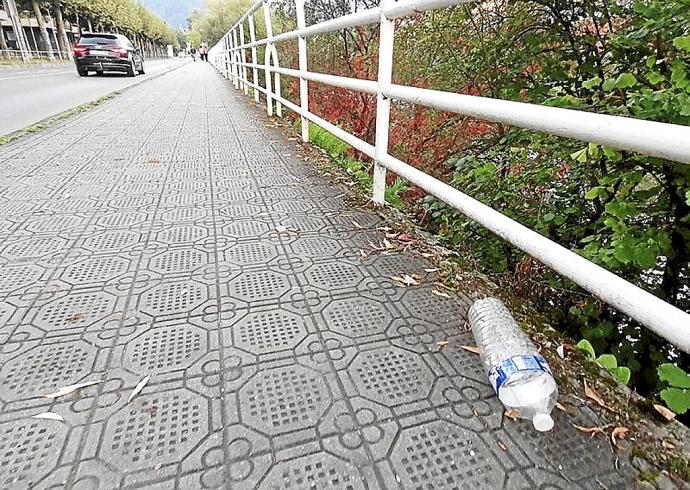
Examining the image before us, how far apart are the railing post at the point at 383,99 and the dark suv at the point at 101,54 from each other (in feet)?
65.0

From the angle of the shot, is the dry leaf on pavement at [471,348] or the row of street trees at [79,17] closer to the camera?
the dry leaf on pavement at [471,348]

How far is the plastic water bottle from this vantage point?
136 cm

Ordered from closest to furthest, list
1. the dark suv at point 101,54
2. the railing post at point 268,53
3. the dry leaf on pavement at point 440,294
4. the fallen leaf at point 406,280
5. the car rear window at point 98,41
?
the dry leaf on pavement at point 440,294 → the fallen leaf at point 406,280 → the railing post at point 268,53 → the dark suv at point 101,54 → the car rear window at point 98,41

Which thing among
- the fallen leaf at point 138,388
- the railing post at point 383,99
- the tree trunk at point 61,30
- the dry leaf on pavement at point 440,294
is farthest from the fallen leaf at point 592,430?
the tree trunk at point 61,30

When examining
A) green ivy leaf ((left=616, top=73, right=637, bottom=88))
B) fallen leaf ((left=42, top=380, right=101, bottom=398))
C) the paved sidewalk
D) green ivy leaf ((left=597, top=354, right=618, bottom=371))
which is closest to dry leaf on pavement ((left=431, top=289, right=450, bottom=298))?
the paved sidewalk

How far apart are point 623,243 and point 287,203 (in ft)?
7.10

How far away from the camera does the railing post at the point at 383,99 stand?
254cm

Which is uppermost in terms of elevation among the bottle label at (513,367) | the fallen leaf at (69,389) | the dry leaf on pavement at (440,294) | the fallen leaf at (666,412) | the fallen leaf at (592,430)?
the bottle label at (513,367)

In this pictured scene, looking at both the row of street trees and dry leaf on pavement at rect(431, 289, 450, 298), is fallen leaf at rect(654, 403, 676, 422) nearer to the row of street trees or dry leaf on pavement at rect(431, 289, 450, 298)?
dry leaf on pavement at rect(431, 289, 450, 298)

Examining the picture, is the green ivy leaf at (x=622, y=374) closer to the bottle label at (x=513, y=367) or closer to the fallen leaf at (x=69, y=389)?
the bottle label at (x=513, y=367)

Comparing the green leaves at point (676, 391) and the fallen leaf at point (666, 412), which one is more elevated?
the green leaves at point (676, 391)

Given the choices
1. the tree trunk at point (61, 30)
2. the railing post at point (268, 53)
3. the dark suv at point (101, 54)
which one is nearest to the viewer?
the railing post at point (268, 53)

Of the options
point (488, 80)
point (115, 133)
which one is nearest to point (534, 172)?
point (488, 80)

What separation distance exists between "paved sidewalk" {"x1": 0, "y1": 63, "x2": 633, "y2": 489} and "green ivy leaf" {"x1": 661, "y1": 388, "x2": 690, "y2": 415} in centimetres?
24
